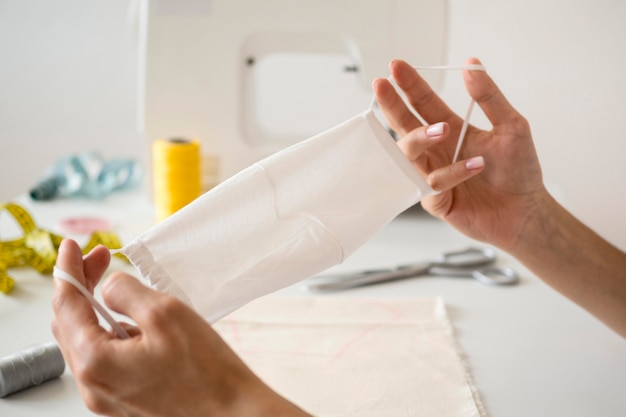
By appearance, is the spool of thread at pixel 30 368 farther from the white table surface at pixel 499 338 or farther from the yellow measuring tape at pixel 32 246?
the yellow measuring tape at pixel 32 246

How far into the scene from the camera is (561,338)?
1095 mm

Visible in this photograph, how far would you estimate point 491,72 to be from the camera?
2.76 metres

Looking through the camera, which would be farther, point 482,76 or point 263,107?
point 263,107

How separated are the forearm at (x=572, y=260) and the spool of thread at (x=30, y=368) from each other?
2.33 ft

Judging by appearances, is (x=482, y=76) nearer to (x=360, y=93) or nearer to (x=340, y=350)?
(x=340, y=350)

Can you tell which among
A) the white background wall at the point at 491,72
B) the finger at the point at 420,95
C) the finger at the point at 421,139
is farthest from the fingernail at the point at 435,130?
the white background wall at the point at 491,72

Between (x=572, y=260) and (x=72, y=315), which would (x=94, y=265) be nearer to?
(x=72, y=315)

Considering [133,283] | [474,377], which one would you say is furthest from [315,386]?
[133,283]

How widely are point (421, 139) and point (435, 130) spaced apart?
33 mm

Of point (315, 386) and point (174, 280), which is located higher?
point (174, 280)

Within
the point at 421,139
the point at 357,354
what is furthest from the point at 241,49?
the point at 357,354

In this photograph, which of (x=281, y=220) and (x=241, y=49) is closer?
(x=281, y=220)

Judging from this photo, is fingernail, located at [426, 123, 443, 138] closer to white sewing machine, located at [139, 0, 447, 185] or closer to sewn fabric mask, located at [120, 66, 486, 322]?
sewn fabric mask, located at [120, 66, 486, 322]

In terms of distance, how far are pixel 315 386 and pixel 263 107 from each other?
1.89 m
